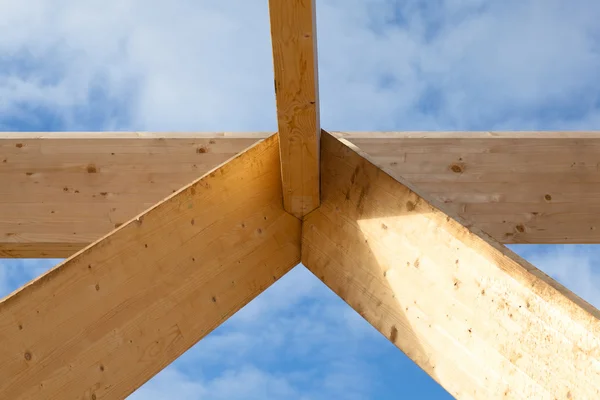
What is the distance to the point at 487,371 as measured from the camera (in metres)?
1.63

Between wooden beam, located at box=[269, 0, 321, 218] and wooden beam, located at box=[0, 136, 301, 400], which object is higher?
wooden beam, located at box=[269, 0, 321, 218]

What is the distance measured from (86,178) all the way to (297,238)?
82 cm

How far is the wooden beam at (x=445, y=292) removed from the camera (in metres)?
1.50

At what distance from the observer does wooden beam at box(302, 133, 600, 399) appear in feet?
4.92

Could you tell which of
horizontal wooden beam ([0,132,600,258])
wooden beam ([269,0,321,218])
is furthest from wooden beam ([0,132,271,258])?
wooden beam ([269,0,321,218])

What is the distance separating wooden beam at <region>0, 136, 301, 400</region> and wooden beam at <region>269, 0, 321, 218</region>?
0.11 meters

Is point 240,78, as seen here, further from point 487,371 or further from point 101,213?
point 487,371

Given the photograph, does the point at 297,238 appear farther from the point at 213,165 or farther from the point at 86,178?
the point at 86,178

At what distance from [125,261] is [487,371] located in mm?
910

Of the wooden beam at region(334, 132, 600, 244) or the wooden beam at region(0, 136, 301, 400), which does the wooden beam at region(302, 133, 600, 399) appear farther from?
the wooden beam at region(334, 132, 600, 244)

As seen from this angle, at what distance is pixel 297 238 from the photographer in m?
2.20

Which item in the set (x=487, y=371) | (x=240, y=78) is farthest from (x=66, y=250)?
(x=240, y=78)

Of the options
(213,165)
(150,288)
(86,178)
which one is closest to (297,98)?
(150,288)

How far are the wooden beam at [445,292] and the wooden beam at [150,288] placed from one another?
201mm
